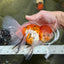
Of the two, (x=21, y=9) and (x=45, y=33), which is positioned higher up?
(x=21, y=9)

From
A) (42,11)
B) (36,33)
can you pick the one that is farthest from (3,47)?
(42,11)

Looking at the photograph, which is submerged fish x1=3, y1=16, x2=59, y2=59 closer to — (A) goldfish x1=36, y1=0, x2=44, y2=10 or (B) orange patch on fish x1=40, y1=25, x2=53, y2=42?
(B) orange patch on fish x1=40, y1=25, x2=53, y2=42

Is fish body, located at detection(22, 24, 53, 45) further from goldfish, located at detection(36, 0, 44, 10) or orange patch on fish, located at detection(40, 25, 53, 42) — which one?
goldfish, located at detection(36, 0, 44, 10)

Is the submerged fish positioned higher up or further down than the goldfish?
further down

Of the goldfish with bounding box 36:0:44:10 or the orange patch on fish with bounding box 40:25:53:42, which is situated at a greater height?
the goldfish with bounding box 36:0:44:10

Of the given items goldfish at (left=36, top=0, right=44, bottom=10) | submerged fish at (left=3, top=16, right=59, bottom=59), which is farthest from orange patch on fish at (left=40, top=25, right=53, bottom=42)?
goldfish at (left=36, top=0, right=44, bottom=10)

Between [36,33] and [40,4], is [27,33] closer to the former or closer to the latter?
[36,33]

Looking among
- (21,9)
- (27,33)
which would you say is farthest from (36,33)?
(21,9)

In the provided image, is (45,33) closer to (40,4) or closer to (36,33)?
(36,33)

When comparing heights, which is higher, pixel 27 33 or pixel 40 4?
pixel 40 4

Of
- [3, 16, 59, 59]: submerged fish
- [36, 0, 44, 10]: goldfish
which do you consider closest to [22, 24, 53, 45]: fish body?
[3, 16, 59, 59]: submerged fish

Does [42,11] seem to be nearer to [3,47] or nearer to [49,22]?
[49,22]

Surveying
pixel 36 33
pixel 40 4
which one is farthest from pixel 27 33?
pixel 40 4
